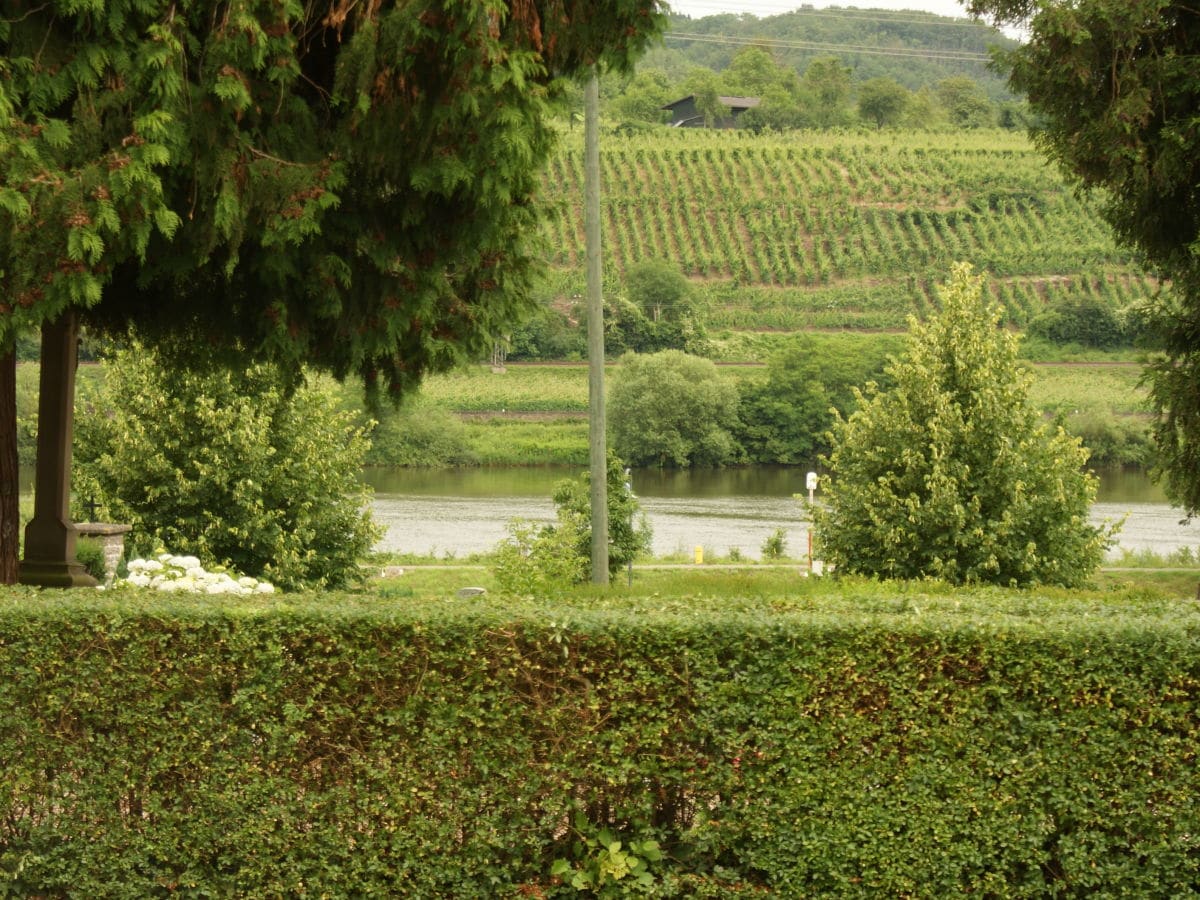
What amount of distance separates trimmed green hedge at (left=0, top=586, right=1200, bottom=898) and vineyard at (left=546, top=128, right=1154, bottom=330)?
232ft

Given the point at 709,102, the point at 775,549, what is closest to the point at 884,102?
the point at 709,102

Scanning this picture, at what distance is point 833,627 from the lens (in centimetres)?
573

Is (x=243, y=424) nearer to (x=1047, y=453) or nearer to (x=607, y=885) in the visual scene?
(x=1047, y=453)

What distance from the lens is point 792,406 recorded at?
2389 inches

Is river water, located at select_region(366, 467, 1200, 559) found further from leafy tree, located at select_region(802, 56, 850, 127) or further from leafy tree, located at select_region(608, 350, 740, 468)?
leafy tree, located at select_region(802, 56, 850, 127)

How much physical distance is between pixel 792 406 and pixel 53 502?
5082 cm

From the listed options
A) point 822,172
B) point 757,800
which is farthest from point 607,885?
point 822,172

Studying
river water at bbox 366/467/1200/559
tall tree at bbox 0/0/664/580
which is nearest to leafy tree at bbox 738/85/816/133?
river water at bbox 366/467/1200/559

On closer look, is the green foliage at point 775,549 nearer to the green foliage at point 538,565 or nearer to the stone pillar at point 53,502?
the green foliage at point 538,565

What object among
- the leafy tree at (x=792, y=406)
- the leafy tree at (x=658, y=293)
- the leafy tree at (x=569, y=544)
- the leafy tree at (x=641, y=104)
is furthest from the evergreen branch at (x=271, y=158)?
the leafy tree at (x=641, y=104)

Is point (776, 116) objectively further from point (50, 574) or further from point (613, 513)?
point (50, 574)

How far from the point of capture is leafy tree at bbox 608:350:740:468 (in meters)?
57.0

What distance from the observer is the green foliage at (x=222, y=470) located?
2036cm

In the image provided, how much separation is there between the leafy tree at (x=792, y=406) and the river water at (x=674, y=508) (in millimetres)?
1128
